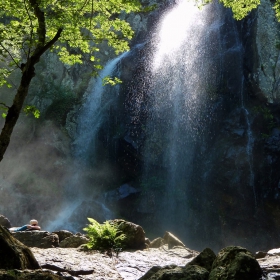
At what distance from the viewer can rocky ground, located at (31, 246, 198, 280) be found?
6.39m

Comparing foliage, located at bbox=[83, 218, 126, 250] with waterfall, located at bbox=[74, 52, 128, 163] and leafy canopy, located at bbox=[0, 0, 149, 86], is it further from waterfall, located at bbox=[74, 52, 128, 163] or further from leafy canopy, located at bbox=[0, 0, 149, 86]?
waterfall, located at bbox=[74, 52, 128, 163]

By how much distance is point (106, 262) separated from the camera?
757cm

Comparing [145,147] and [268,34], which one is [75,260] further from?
[268,34]

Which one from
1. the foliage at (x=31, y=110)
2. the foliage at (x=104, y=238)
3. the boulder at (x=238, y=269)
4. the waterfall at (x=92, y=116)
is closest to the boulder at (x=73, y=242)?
the foliage at (x=104, y=238)

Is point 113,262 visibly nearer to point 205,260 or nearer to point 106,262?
point 106,262

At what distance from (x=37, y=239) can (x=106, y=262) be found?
10.3ft

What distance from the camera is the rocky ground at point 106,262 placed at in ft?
21.0

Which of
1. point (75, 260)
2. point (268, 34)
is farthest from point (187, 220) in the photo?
point (75, 260)

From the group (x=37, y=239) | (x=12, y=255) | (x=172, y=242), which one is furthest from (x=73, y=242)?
(x=12, y=255)

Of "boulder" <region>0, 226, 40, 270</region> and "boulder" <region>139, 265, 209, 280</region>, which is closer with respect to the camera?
"boulder" <region>139, 265, 209, 280</region>

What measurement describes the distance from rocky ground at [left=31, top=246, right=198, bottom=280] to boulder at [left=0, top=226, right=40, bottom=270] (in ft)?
3.26

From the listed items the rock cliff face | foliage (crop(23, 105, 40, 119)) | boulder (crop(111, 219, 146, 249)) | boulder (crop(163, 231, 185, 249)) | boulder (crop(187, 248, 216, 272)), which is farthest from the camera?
the rock cliff face

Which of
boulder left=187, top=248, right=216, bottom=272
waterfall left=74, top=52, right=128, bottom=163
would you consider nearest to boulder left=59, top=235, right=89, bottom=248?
boulder left=187, top=248, right=216, bottom=272

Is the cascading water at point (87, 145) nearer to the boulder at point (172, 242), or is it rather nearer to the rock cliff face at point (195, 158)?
the rock cliff face at point (195, 158)
